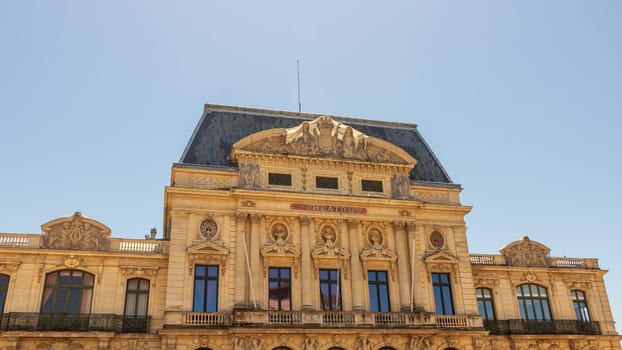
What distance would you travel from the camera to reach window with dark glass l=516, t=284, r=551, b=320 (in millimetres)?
36125

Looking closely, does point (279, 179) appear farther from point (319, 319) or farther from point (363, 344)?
point (363, 344)

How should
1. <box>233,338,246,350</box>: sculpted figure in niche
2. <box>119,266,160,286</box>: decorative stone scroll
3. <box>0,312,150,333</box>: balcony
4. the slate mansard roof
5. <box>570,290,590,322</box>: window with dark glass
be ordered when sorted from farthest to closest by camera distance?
<box>570,290,590,322</box>: window with dark glass < the slate mansard roof < <box>119,266,160,286</box>: decorative stone scroll < <box>233,338,246,350</box>: sculpted figure in niche < <box>0,312,150,333</box>: balcony

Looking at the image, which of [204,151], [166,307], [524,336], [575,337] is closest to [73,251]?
[166,307]

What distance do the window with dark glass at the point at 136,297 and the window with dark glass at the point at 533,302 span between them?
22.8m

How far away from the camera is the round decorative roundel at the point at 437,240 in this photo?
1366 inches

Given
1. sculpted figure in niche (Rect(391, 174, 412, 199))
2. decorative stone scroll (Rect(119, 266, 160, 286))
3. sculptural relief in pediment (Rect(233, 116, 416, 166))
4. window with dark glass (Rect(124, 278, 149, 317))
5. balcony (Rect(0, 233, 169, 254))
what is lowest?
window with dark glass (Rect(124, 278, 149, 317))

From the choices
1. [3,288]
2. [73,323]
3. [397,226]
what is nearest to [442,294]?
[397,226]

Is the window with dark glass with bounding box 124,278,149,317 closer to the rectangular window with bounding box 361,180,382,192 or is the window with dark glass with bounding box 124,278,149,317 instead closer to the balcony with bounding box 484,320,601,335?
the rectangular window with bounding box 361,180,382,192

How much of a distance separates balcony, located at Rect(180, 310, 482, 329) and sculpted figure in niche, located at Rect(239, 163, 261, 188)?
7475 millimetres

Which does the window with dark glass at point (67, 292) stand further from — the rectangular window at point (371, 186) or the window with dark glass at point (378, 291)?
the rectangular window at point (371, 186)

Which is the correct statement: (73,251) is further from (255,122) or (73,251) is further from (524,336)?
(524,336)

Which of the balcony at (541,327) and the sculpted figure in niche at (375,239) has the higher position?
the sculpted figure in niche at (375,239)

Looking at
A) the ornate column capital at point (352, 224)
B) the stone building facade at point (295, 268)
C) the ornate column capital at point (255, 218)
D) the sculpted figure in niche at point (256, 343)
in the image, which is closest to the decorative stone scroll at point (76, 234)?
the stone building facade at point (295, 268)

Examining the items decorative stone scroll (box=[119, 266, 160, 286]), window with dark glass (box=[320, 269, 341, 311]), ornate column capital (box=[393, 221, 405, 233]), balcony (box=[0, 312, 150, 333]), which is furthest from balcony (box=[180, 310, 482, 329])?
ornate column capital (box=[393, 221, 405, 233])
